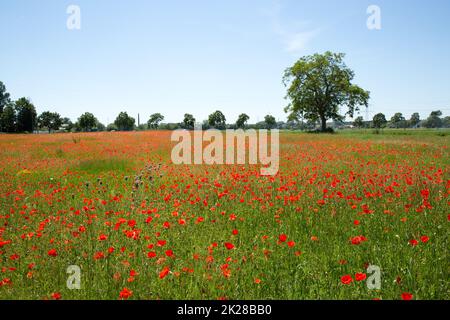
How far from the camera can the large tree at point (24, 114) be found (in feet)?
241

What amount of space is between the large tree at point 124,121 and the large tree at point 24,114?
2784 cm

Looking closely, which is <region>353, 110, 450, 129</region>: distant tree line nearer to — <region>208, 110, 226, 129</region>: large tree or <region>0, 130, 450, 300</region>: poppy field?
<region>208, 110, 226, 129</region>: large tree

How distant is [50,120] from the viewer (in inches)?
3824

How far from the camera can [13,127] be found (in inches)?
2862

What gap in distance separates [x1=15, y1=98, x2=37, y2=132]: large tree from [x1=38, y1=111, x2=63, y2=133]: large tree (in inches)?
907

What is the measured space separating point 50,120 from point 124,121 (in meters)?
22.6

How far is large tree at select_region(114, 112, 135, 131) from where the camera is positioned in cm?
9944

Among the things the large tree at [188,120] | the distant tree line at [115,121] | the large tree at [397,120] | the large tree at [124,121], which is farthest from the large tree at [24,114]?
the large tree at [397,120]

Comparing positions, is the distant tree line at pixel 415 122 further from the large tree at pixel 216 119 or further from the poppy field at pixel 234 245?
the poppy field at pixel 234 245

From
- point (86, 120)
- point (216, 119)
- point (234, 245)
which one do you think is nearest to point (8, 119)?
point (86, 120)

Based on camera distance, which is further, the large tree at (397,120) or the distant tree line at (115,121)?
the large tree at (397,120)
